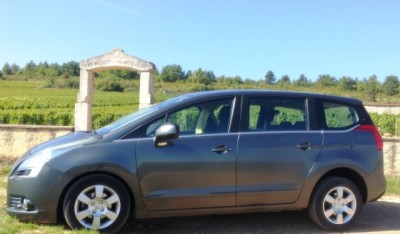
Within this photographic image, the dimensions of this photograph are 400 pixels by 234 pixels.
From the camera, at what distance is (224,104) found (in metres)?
5.18

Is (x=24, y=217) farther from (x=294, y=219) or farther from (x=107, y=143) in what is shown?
(x=294, y=219)

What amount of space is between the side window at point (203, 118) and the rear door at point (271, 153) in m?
0.22

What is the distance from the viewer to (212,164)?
4.86 meters

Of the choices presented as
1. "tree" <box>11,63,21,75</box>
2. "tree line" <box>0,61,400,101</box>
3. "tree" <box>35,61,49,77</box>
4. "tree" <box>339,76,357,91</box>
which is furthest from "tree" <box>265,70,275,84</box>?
"tree" <box>11,63,21,75</box>

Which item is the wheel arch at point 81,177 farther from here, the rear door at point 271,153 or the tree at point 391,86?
the tree at point 391,86

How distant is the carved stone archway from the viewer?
11836 mm

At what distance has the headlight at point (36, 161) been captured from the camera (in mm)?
4602

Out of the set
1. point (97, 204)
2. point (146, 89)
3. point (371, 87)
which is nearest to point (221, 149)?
point (97, 204)

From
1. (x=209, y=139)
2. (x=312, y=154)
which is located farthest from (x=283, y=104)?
(x=209, y=139)

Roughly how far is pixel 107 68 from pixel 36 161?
26.0 feet

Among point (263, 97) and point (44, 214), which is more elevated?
point (263, 97)

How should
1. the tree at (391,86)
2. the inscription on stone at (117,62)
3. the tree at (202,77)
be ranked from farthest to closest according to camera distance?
1. the tree at (202,77)
2. the tree at (391,86)
3. the inscription on stone at (117,62)

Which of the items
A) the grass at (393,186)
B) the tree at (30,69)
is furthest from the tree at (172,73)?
the grass at (393,186)

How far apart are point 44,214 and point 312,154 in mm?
3028
